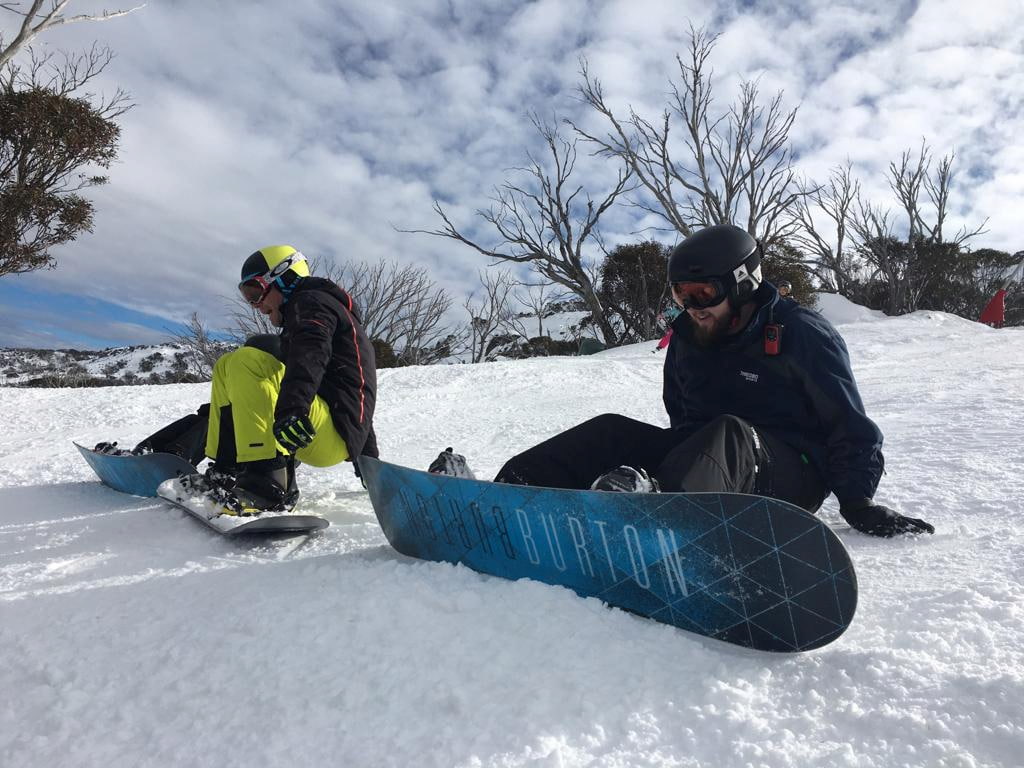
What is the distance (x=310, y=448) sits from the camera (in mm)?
2285

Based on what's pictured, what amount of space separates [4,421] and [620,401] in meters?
5.25

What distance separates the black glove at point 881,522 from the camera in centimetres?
176

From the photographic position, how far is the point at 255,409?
2.13 meters

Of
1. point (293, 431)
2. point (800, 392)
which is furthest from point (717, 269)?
point (293, 431)

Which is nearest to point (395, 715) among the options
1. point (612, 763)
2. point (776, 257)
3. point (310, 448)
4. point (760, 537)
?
point (612, 763)

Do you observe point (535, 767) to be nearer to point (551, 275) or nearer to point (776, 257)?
point (551, 275)

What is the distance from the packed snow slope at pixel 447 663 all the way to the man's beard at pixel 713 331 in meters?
0.73

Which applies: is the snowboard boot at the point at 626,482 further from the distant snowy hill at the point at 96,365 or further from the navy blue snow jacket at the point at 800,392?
the distant snowy hill at the point at 96,365

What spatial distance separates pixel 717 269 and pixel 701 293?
0.09 metres

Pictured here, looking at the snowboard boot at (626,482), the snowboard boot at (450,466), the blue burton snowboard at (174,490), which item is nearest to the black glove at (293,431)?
the blue burton snowboard at (174,490)

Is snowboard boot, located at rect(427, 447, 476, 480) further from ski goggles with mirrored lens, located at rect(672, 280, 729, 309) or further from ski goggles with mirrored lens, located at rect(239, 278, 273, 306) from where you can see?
ski goggles with mirrored lens, located at rect(239, 278, 273, 306)

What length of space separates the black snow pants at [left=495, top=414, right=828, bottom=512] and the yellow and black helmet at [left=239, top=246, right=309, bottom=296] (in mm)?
1275

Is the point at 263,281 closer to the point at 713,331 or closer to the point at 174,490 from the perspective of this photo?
the point at 174,490

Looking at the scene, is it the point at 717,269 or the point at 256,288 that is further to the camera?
the point at 256,288
